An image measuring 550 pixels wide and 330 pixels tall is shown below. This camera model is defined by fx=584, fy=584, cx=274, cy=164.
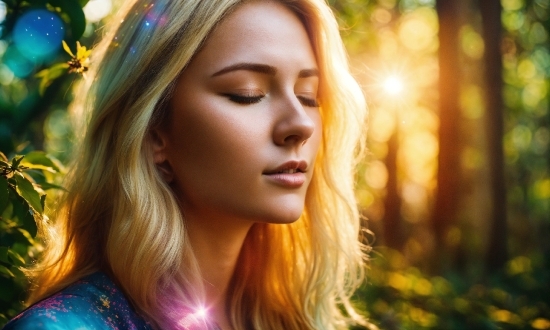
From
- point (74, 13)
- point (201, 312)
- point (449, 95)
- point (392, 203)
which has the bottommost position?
point (392, 203)

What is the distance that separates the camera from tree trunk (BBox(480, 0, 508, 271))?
8078 millimetres

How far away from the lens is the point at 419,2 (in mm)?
15820

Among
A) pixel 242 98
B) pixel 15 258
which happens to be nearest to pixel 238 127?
pixel 242 98

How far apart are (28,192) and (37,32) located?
762 mm

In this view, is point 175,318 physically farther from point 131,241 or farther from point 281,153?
point 281,153

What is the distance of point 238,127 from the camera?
2.04 metres

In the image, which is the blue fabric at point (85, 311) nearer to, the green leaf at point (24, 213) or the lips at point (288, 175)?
the green leaf at point (24, 213)

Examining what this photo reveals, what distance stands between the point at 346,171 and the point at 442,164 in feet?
18.1

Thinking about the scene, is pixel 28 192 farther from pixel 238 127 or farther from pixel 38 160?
pixel 238 127

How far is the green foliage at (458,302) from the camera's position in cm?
385

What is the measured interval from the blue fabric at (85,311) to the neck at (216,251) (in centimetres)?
39

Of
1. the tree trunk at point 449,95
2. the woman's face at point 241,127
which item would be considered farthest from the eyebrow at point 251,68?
the tree trunk at point 449,95

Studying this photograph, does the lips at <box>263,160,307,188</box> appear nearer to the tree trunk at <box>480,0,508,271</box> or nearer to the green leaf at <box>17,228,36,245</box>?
the green leaf at <box>17,228,36,245</box>

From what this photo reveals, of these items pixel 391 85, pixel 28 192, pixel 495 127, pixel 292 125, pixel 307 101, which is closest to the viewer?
pixel 28 192
